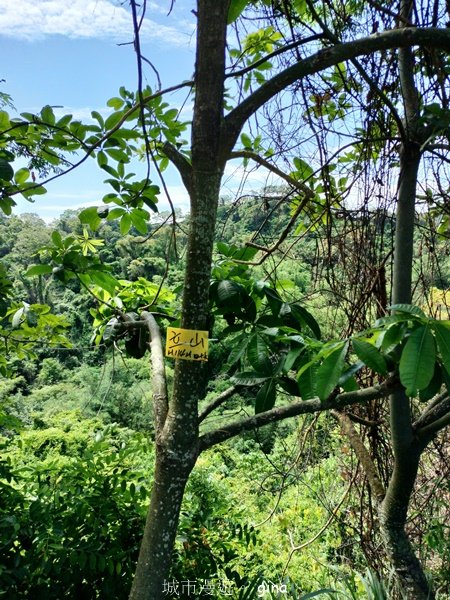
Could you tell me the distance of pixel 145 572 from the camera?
2.45 ft

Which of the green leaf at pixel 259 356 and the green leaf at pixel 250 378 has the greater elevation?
the green leaf at pixel 259 356

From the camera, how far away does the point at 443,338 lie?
0.57 meters

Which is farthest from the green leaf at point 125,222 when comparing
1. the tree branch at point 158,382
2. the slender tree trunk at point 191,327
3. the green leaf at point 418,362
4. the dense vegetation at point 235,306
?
the green leaf at point 418,362

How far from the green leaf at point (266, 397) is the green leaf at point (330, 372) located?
0.18 m

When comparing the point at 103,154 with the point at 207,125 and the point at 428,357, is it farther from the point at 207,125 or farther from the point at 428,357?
the point at 428,357

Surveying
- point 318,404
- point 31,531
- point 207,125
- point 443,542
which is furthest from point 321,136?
point 443,542

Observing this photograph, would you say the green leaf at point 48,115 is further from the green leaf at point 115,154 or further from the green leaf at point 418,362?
the green leaf at point 418,362

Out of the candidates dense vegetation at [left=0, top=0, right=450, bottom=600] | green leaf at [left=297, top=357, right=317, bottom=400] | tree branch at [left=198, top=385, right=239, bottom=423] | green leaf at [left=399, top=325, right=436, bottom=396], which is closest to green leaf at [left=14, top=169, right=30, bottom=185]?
dense vegetation at [left=0, top=0, right=450, bottom=600]

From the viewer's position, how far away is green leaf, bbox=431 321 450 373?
56 centimetres

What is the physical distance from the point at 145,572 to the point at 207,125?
28.2 inches

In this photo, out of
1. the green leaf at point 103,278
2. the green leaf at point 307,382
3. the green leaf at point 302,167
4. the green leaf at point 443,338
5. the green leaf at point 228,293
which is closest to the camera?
the green leaf at point 443,338

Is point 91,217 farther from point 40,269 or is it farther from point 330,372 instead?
point 330,372

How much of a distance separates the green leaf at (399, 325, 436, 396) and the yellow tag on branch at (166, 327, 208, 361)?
1.01 ft

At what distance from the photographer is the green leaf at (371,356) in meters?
0.63
